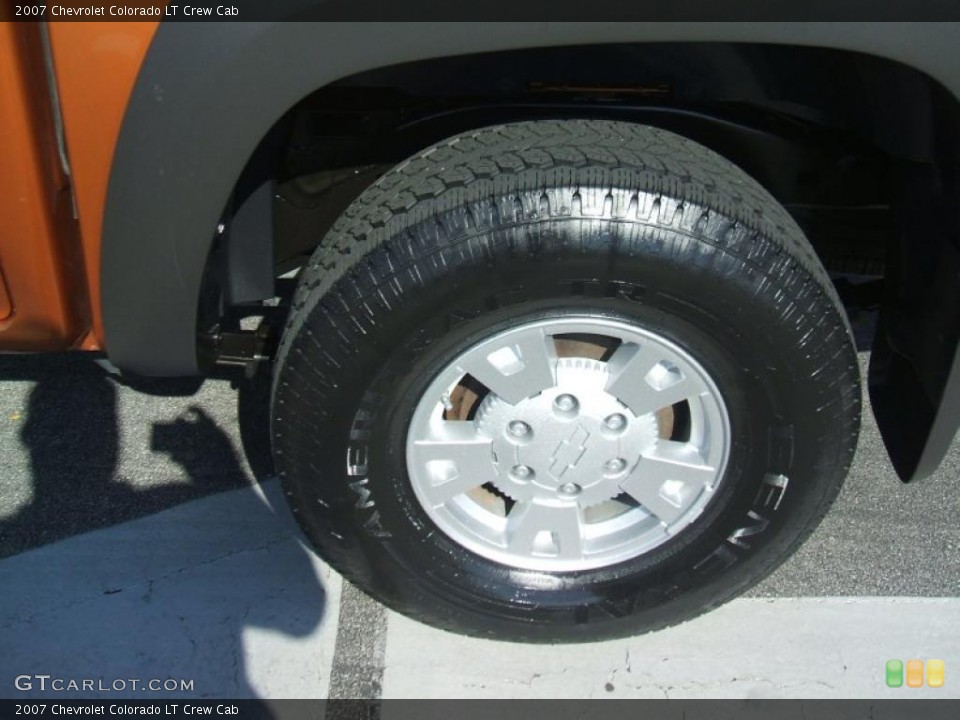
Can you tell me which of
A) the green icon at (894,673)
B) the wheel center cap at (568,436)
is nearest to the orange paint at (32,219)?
the wheel center cap at (568,436)

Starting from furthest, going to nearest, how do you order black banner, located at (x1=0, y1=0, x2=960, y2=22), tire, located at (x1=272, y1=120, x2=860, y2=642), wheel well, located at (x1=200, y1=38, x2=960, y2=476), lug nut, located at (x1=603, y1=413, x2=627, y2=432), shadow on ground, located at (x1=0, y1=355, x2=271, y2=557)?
shadow on ground, located at (x1=0, y1=355, x2=271, y2=557)
lug nut, located at (x1=603, y1=413, x2=627, y2=432)
wheel well, located at (x1=200, y1=38, x2=960, y2=476)
tire, located at (x1=272, y1=120, x2=860, y2=642)
black banner, located at (x1=0, y1=0, x2=960, y2=22)

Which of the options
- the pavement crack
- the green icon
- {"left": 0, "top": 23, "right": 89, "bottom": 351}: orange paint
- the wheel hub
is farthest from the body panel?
the green icon

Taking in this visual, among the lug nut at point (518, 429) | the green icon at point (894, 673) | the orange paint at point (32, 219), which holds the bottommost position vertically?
the green icon at point (894, 673)

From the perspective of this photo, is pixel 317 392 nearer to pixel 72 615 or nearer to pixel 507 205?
pixel 507 205

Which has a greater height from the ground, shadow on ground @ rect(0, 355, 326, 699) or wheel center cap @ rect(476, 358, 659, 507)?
wheel center cap @ rect(476, 358, 659, 507)

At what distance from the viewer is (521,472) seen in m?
2.19

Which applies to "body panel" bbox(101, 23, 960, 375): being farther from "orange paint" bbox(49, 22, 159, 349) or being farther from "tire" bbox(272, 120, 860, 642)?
"tire" bbox(272, 120, 860, 642)

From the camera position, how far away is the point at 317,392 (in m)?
1.98

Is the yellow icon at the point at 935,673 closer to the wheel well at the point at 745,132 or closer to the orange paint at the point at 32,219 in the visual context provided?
the wheel well at the point at 745,132

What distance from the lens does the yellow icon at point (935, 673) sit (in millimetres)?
2311

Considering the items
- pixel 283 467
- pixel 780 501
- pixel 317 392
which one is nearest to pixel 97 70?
pixel 317 392

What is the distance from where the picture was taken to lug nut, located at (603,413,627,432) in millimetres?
2102

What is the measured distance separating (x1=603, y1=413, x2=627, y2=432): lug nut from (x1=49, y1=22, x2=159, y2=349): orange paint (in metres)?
1.07

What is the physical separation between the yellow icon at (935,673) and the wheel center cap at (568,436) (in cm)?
87
